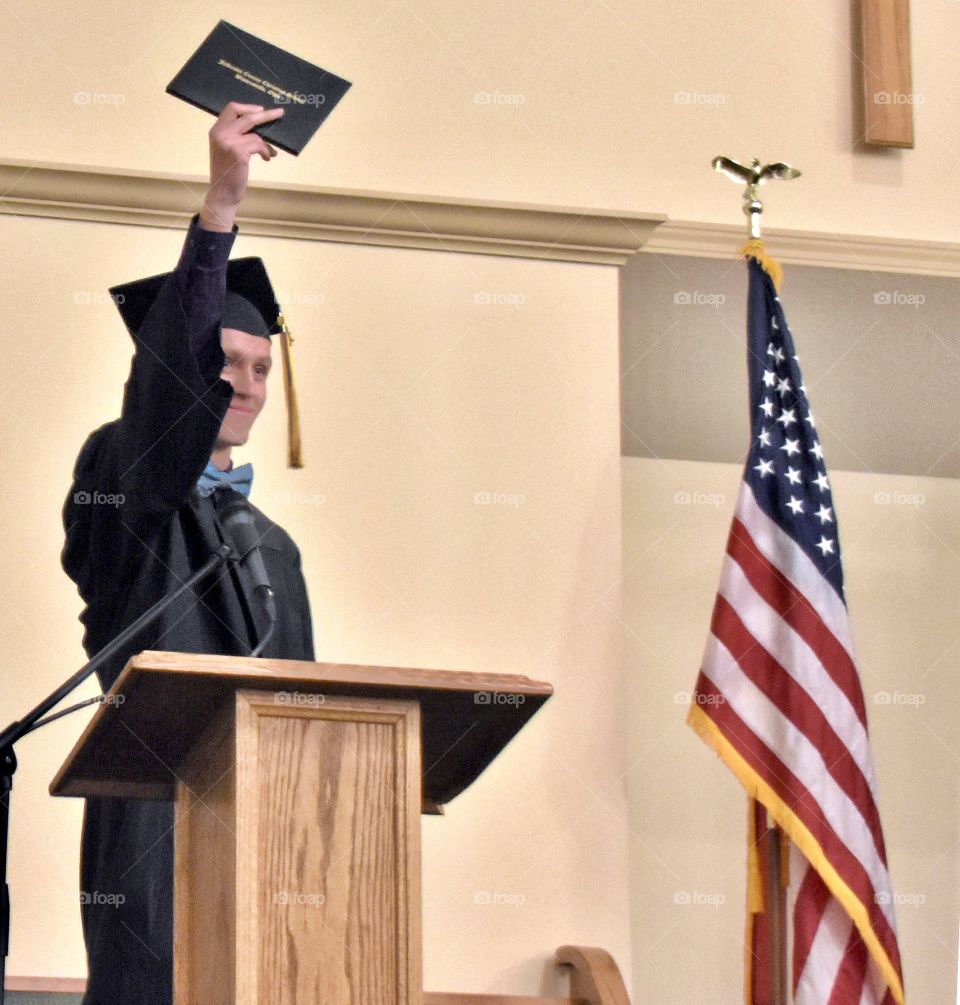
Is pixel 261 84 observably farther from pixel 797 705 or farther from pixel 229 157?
pixel 797 705

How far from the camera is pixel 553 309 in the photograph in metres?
5.06

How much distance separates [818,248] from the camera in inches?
208

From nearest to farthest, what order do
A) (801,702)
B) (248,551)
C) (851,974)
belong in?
(248,551)
(851,974)
(801,702)

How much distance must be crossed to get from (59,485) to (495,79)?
1.76m

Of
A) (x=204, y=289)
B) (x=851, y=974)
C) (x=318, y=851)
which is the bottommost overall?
(x=851, y=974)

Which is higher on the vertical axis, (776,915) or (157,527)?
(157,527)

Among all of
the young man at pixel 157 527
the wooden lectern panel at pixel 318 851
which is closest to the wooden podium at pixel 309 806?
the wooden lectern panel at pixel 318 851

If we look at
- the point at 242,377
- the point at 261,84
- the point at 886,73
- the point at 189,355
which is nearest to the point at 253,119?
the point at 189,355

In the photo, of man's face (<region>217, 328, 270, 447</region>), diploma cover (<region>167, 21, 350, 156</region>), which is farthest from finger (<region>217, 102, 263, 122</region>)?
man's face (<region>217, 328, 270, 447</region>)

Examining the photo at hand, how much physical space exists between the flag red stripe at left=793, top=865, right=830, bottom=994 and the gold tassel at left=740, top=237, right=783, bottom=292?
1.59 metres

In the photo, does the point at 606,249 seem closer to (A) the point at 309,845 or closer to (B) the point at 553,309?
(B) the point at 553,309

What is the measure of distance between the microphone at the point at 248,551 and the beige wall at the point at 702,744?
2137 millimetres

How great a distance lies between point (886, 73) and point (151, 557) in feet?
10.0

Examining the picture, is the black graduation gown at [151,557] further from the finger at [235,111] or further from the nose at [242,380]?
the nose at [242,380]
